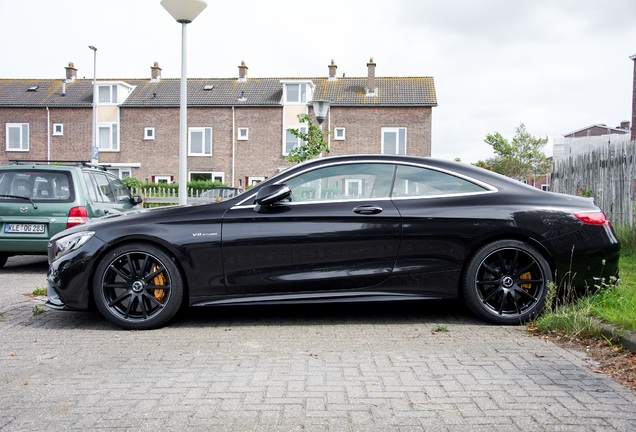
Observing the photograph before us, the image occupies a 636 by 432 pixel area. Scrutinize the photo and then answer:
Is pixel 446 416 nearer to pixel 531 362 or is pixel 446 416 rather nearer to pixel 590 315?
pixel 531 362

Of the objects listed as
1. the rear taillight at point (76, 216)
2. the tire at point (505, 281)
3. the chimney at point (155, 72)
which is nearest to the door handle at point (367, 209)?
the tire at point (505, 281)

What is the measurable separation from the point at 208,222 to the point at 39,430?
2.44 metres

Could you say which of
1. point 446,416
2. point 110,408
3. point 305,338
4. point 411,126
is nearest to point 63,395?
point 110,408

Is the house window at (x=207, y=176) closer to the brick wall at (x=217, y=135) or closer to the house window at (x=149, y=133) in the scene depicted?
the brick wall at (x=217, y=135)

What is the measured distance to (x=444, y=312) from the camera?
5.80 metres

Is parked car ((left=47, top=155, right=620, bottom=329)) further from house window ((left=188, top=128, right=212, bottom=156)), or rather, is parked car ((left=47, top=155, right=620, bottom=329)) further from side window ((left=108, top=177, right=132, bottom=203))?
house window ((left=188, top=128, right=212, bottom=156))

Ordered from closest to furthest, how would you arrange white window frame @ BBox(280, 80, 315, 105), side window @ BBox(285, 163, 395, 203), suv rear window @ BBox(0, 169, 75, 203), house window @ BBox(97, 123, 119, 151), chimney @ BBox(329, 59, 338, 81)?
side window @ BBox(285, 163, 395, 203)
suv rear window @ BBox(0, 169, 75, 203)
white window frame @ BBox(280, 80, 315, 105)
house window @ BBox(97, 123, 119, 151)
chimney @ BBox(329, 59, 338, 81)

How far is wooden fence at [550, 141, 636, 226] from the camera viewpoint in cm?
1004

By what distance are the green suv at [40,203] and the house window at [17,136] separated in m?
35.4

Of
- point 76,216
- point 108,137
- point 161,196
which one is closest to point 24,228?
point 76,216

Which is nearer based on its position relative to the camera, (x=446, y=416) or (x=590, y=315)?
(x=446, y=416)

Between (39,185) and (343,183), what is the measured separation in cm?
566

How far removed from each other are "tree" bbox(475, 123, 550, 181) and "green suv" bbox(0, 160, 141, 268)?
1924 inches

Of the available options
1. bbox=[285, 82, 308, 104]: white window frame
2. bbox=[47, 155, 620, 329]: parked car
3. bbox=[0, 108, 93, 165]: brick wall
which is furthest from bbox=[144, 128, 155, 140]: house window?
bbox=[47, 155, 620, 329]: parked car
